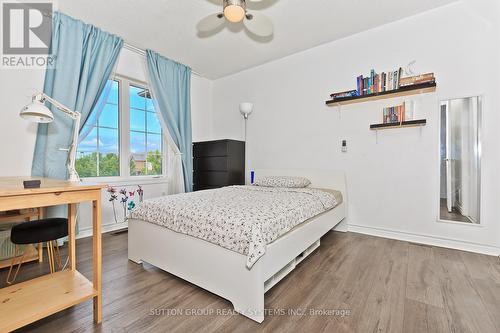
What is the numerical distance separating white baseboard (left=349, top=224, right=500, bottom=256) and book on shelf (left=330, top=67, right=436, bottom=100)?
1684 millimetres

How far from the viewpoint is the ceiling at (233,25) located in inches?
93.3

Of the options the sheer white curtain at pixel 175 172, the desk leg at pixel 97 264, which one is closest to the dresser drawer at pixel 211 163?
the sheer white curtain at pixel 175 172

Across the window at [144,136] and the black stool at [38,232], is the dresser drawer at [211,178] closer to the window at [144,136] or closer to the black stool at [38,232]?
the window at [144,136]

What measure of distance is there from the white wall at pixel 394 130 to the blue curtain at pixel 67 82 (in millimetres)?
2302

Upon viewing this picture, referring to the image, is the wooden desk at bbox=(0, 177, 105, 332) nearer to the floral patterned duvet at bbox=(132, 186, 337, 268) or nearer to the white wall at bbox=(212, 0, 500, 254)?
the floral patterned duvet at bbox=(132, 186, 337, 268)

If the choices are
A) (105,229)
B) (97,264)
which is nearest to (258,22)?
(97,264)

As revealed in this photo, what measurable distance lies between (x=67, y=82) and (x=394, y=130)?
370 cm

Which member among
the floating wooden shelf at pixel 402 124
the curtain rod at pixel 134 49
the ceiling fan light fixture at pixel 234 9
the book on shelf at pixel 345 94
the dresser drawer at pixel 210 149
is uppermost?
the curtain rod at pixel 134 49

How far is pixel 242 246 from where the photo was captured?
1.37 metres

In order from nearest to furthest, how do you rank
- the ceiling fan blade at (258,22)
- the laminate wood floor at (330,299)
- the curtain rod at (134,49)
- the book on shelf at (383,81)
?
the laminate wood floor at (330,299), the ceiling fan blade at (258,22), the book on shelf at (383,81), the curtain rod at (134,49)

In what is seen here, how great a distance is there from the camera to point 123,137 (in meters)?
3.19

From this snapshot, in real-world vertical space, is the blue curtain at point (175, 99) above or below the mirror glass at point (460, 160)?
above

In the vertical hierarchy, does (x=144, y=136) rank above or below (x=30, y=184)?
above

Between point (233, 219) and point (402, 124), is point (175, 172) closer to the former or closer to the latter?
point (233, 219)
